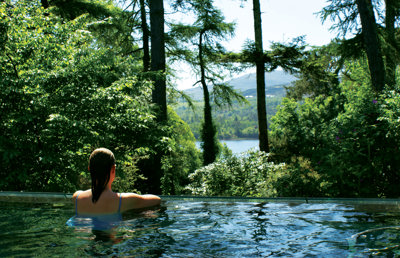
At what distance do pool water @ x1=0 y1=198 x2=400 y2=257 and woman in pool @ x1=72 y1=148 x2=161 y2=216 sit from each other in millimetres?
213

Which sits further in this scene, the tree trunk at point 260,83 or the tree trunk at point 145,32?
the tree trunk at point 145,32

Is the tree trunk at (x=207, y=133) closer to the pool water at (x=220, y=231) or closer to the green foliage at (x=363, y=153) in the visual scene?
the green foliage at (x=363, y=153)

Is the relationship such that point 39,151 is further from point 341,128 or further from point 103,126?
point 341,128

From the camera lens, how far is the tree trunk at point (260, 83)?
15.2m

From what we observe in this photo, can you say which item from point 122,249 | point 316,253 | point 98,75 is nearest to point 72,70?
point 98,75

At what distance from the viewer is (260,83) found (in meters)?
15.9

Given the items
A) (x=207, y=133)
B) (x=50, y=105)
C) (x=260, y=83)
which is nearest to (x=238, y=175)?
(x=50, y=105)

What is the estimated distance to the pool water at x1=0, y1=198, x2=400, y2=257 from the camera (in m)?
3.35

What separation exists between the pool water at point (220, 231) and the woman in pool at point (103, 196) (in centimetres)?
21

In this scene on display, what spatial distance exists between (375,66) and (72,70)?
359 inches

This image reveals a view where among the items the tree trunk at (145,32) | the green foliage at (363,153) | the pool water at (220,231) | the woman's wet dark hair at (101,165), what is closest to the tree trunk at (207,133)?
the tree trunk at (145,32)

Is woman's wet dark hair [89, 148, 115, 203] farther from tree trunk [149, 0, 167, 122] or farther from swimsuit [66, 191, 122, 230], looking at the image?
tree trunk [149, 0, 167, 122]

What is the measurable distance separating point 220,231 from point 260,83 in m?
12.5

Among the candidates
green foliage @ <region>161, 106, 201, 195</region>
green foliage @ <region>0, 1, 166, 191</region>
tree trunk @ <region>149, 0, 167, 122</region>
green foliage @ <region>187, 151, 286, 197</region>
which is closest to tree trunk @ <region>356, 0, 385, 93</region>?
green foliage @ <region>187, 151, 286, 197</region>
